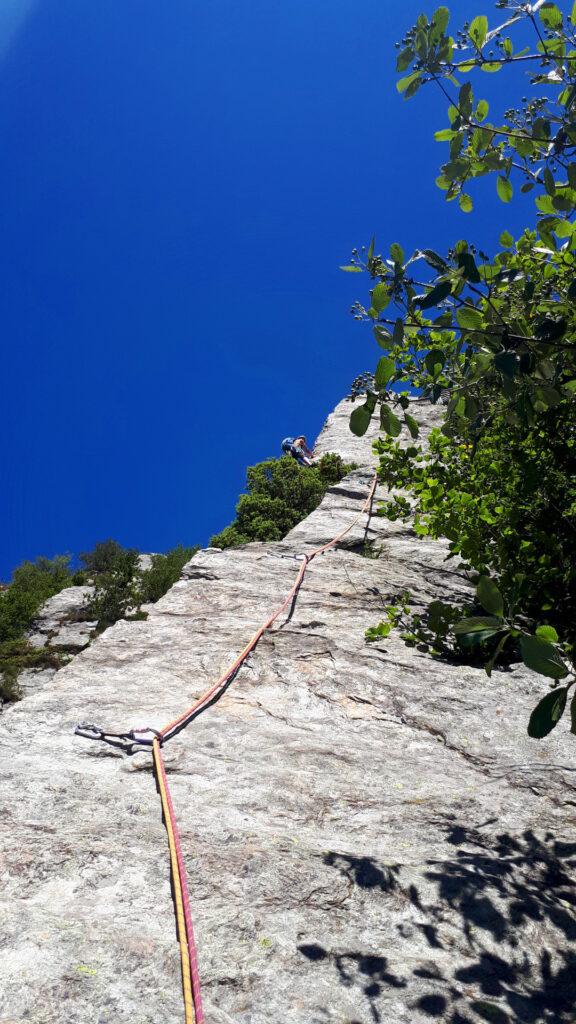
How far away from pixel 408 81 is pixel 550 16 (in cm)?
88

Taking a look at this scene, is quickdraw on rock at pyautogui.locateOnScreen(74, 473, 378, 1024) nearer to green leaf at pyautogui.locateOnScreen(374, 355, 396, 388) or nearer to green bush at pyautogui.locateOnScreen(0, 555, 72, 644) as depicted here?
green leaf at pyautogui.locateOnScreen(374, 355, 396, 388)

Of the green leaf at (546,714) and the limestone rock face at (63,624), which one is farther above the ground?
the limestone rock face at (63,624)

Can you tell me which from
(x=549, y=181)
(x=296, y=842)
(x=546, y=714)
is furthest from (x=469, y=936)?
(x=549, y=181)

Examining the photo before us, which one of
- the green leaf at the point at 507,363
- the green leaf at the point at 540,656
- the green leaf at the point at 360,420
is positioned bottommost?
the green leaf at the point at 540,656

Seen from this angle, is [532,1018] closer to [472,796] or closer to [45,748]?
[472,796]

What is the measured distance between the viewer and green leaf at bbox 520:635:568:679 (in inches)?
76.6

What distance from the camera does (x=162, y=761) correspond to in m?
4.77

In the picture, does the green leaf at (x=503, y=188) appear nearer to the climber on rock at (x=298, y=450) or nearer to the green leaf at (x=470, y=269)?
the green leaf at (x=470, y=269)

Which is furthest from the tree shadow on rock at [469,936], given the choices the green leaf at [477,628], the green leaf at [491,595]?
the green leaf at [491,595]

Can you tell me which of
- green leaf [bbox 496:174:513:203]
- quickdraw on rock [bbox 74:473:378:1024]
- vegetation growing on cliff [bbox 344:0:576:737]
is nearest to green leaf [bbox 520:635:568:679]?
vegetation growing on cliff [bbox 344:0:576:737]

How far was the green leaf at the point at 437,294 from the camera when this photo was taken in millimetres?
2477

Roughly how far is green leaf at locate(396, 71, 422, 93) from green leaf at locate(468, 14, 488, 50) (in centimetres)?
29

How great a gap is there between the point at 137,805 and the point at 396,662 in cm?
405

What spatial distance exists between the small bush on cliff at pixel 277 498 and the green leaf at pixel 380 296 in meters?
16.7
